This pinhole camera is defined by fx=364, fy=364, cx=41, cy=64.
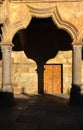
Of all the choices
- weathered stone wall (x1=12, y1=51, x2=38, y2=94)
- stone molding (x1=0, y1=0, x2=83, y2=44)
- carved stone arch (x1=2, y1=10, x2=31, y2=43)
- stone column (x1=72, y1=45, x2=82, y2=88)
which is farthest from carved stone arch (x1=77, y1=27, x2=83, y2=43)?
weathered stone wall (x1=12, y1=51, x2=38, y2=94)

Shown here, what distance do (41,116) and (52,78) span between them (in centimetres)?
900

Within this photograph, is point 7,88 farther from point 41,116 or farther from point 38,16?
point 38,16

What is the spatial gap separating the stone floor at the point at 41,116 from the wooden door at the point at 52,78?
382 cm

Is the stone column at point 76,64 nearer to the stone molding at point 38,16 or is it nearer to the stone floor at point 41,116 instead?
the stone molding at point 38,16

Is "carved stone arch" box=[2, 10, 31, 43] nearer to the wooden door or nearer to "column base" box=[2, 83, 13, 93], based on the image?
"column base" box=[2, 83, 13, 93]

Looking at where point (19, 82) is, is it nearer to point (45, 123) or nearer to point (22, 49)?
point (22, 49)

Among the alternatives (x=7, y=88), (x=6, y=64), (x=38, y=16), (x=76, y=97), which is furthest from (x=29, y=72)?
(x=76, y=97)

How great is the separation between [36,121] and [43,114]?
64.7 inches

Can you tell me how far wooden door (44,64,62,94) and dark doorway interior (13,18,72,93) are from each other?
16.0 inches

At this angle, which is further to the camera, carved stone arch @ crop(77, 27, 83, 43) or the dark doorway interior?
the dark doorway interior

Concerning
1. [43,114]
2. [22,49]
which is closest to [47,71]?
[22,49]

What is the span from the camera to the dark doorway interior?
2212cm

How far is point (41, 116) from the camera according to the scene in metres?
13.6

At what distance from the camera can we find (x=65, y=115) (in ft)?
45.4
